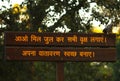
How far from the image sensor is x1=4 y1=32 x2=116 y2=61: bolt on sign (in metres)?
16.0

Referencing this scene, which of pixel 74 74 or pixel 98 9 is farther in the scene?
pixel 74 74

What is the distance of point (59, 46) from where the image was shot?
1647 cm

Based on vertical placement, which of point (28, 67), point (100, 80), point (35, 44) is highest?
point (35, 44)

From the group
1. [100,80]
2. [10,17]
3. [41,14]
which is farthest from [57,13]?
[100,80]

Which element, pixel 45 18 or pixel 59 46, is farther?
pixel 45 18

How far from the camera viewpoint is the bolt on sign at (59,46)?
16.0 metres

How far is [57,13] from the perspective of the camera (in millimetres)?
22531

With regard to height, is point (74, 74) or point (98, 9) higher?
point (98, 9)

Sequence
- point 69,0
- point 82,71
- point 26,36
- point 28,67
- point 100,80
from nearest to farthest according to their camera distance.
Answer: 1. point 26,36
2. point 69,0
3. point 28,67
4. point 82,71
5. point 100,80

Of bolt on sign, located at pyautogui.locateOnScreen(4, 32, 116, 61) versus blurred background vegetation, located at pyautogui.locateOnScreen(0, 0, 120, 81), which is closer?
bolt on sign, located at pyautogui.locateOnScreen(4, 32, 116, 61)

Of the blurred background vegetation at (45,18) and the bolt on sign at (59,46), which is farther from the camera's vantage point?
the blurred background vegetation at (45,18)

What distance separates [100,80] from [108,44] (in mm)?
22314

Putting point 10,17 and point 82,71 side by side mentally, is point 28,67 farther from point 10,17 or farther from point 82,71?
point 82,71

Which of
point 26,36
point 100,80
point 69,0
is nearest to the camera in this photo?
point 26,36
